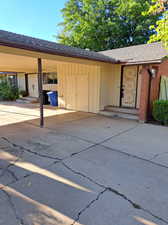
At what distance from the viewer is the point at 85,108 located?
29.3 feet

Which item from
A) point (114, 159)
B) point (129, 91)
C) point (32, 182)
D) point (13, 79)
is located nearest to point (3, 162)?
point (32, 182)

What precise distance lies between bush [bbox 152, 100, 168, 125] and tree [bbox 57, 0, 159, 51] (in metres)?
14.5

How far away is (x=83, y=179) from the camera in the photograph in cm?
261

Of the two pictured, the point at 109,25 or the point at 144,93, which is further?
the point at 109,25

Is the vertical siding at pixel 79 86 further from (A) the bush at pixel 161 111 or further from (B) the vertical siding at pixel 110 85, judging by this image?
→ (A) the bush at pixel 161 111

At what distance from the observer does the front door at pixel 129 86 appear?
7.87 metres

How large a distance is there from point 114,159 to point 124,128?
8.56 feet

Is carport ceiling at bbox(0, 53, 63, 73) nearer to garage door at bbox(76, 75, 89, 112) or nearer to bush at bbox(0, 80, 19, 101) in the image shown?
garage door at bbox(76, 75, 89, 112)

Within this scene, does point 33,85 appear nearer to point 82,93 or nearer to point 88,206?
point 82,93

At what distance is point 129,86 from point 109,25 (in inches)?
517

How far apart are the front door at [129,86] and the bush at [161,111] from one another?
167 centimetres

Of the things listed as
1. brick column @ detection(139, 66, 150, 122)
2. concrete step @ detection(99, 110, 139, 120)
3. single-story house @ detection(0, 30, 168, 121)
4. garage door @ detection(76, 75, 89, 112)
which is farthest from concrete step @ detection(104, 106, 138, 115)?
garage door @ detection(76, 75, 89, 112)

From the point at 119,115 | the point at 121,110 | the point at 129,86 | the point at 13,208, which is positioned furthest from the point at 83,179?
the point at 129,86

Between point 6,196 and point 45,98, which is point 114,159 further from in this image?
point 45,98
